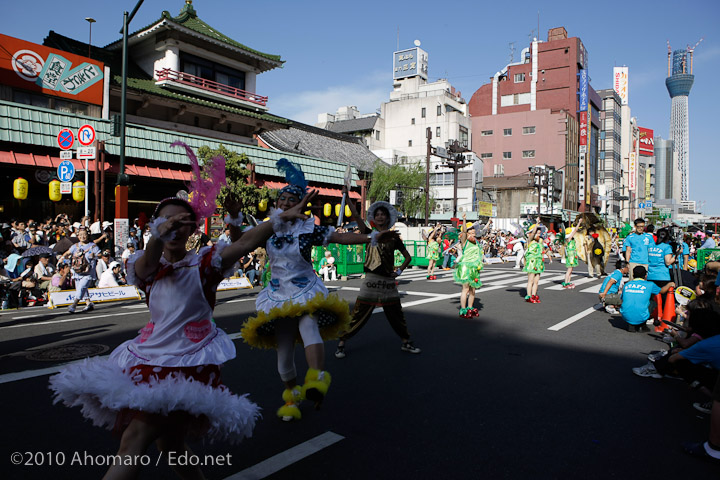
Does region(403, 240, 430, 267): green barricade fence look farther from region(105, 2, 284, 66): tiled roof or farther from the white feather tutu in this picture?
the white feather tutu

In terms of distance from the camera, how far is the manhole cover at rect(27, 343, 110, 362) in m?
6.05

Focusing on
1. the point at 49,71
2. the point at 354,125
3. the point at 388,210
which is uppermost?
the point at 354,125

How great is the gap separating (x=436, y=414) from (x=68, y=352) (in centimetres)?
496

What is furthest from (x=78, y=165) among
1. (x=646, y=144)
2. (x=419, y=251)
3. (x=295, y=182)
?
(x=646, y=144)

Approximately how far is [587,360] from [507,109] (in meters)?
68.2

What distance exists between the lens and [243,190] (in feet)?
69.6

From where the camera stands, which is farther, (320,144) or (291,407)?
(320,144)

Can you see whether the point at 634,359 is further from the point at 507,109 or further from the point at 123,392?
the point at 507,109

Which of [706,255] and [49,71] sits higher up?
[49,71]

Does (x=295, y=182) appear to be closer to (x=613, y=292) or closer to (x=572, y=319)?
(x=572, y=319)

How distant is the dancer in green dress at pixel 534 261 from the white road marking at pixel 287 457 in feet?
26.9

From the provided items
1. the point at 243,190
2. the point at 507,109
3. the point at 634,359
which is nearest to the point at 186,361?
the point at 634,359

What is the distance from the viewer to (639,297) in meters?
7.95

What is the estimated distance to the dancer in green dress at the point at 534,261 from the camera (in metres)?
11.0
